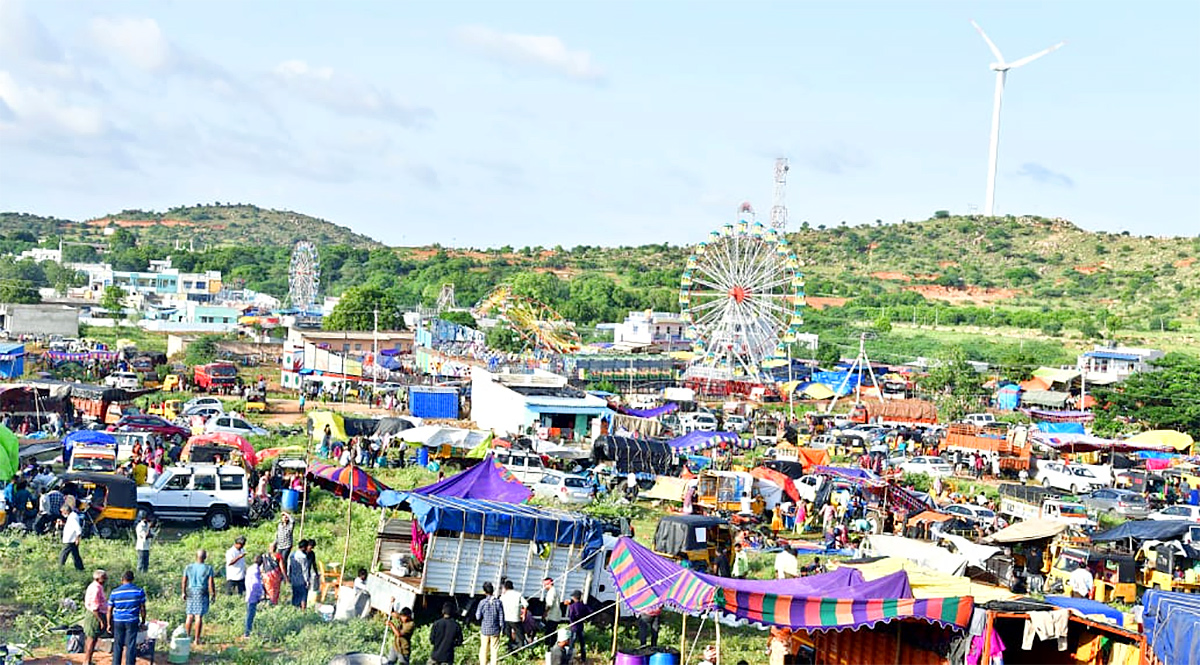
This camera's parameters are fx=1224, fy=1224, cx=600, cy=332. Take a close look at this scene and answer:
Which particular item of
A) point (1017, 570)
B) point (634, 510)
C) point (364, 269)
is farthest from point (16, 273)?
point (1017, 570)

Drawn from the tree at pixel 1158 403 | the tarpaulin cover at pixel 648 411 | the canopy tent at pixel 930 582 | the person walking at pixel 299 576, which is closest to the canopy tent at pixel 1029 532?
the canopy tent at pixel 930 582

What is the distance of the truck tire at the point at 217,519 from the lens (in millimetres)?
19328

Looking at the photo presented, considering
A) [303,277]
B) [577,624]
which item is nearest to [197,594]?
[577,624]

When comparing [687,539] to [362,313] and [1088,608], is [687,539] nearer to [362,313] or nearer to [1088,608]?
[1088,608]

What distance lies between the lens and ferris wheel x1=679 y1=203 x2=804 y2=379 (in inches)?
2314

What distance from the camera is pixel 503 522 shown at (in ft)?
45.4

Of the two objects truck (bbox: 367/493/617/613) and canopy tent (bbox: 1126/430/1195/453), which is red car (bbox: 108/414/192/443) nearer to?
truck (bbox: 367/493/617/613)

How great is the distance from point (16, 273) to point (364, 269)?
4675 centimetres

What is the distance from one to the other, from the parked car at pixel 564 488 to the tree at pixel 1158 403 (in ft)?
94.9

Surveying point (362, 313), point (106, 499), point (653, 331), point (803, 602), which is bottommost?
point (106, 499)

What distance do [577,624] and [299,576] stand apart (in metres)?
3.32

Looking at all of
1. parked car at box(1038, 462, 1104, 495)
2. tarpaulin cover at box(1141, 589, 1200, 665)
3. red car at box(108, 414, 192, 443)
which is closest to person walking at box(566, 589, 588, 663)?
tarpaulin cover at box(1141, 589, 1200, 665)

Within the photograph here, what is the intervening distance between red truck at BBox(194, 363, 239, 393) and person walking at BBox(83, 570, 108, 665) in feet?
117

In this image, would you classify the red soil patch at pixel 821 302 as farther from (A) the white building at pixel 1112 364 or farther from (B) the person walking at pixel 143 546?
(B) the person walking at pixel 143 546
